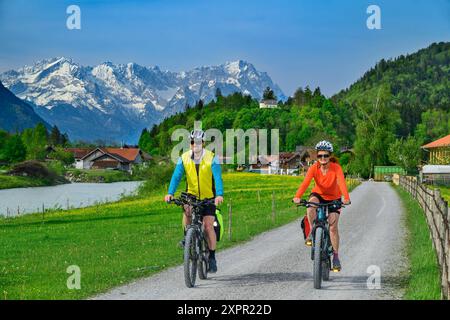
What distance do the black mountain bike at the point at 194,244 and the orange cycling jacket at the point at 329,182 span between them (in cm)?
149

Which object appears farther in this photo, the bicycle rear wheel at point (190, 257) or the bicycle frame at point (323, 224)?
the bicycle frame at point (323, 224)

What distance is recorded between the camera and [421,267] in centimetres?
1193

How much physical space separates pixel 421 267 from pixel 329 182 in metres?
3.47

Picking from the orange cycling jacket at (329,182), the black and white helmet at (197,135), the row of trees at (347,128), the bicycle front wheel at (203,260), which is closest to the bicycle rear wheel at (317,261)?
the orange cycling jacket at (329,182)

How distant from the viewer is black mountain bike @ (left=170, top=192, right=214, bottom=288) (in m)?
9.63

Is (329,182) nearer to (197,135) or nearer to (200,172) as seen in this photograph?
(200,172)

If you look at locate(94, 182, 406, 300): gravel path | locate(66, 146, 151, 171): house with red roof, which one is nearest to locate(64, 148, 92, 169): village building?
locate(66, 146, 151, 171): house with red roof

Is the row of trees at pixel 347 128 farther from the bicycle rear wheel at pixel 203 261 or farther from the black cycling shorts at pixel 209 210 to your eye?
the black cycling shorts at pixel 209 210

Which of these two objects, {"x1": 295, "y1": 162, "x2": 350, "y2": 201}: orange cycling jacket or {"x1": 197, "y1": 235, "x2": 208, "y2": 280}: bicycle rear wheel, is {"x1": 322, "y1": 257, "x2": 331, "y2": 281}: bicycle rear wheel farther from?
{"x1": 197, "y1": 235, "x2": 208, "y2": 280}: bicycle rear wheel

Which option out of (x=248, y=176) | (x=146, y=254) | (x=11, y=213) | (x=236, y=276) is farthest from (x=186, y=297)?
(x=248, y=176)

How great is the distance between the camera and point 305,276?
35.9 ft

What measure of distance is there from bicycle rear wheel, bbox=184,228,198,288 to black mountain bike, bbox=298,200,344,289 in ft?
5.70

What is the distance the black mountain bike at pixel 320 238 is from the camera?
31.4 ft

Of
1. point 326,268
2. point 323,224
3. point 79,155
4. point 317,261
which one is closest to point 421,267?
point 326,268
